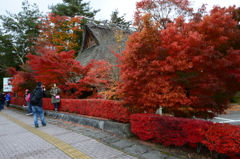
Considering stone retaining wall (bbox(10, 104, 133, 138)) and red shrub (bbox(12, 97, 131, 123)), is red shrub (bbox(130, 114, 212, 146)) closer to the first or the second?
stone retaining wall (bbox(10, 104, 133, 138))

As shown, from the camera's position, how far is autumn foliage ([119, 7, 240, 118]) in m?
4.12

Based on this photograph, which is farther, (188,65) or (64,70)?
(64,70)

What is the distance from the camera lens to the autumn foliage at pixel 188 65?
13.5 feet

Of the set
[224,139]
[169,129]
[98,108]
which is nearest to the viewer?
[224,139]

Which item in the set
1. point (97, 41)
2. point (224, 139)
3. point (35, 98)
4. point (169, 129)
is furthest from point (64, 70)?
point (224, 139)

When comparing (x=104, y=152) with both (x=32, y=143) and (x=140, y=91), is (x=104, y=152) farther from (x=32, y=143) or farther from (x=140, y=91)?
(x=32, y=143)

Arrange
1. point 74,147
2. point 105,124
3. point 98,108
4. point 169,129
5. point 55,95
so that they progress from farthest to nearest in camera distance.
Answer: point 55,95 < point 98,108 < point 105,124 < point 74,147 < point 169,129

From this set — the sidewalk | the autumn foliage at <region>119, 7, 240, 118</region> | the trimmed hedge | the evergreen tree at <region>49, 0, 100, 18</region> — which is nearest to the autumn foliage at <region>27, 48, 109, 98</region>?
the sidewalk

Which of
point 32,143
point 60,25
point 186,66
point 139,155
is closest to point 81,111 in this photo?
point 32,143

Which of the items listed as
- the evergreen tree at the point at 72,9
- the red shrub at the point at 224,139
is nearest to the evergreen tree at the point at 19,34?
the evergreen tree at the point at 72,9

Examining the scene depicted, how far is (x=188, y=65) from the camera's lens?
13.9ft

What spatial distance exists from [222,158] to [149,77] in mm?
2350

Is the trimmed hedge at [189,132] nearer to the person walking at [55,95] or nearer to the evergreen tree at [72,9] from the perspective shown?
the person walking at [55,95]

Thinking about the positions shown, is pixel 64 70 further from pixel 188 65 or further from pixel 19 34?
pixel 19 34
